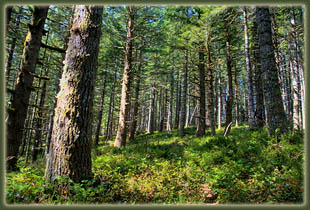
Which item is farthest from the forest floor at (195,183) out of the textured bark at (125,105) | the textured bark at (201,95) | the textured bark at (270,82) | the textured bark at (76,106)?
the textured bark at (201,95)

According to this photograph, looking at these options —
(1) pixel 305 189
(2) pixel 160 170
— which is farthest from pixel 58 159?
(1) pixel 305 189

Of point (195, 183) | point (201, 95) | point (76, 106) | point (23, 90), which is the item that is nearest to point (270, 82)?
point (195, 183)

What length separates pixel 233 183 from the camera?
3.91 meters

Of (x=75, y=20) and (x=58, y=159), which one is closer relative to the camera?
(x=58, y=159)

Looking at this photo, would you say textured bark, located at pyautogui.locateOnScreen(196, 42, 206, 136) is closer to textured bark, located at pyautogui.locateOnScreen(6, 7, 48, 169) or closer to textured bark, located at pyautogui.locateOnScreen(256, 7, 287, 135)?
textured bark, located at pyautogui.locateOnScreen(256, 7, 287, 135)

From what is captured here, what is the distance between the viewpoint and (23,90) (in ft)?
13.6

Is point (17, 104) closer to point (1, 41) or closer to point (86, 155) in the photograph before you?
point (1, 41)

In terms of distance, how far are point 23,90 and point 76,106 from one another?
65.5 inches

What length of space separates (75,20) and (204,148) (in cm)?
678

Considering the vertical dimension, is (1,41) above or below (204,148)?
above

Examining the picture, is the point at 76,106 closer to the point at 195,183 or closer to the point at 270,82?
the point at 195,183

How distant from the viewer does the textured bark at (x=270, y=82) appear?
5.67 meters

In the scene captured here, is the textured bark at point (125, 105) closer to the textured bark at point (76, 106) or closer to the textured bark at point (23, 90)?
the textured bark at point (23, 90)

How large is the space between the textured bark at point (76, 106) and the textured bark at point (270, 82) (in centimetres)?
596
